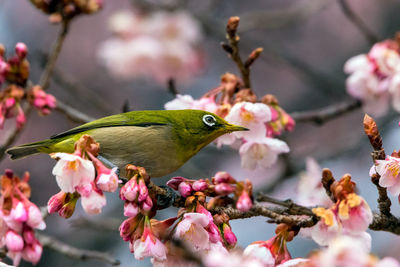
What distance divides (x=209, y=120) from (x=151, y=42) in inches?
138

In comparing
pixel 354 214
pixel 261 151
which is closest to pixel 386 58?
pixel 261 151

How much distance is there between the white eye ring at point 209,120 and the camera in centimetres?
298

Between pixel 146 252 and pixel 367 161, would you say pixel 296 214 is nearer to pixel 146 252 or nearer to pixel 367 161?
pixel 146 252

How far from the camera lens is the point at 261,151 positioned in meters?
3.10

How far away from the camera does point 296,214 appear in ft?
6.97

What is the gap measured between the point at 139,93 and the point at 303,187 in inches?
199

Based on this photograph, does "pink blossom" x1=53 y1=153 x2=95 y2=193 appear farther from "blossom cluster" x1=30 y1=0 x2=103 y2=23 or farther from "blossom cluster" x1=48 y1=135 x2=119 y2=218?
"blossom cluster" x1=30 y1=0 x2=103 y2=23

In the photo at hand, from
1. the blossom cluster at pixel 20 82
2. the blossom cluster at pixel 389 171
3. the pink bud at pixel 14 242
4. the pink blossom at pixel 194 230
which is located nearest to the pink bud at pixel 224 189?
the pink blossom at pixel 194 230

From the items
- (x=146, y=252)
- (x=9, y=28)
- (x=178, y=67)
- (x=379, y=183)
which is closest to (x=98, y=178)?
(x=146, y=252)

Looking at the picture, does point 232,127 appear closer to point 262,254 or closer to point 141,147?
point 141,147

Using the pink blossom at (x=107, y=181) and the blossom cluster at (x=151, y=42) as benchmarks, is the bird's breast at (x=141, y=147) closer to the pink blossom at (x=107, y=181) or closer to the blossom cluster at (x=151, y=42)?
the pink blossom at (x=107, y=181)

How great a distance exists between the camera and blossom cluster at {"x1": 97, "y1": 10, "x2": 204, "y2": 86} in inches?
248

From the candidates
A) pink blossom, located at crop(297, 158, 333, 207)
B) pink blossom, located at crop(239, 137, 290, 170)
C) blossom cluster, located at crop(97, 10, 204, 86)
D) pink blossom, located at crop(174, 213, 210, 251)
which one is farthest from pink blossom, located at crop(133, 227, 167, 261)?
blossom cluster, located at crop(97, 10, 204, 86)

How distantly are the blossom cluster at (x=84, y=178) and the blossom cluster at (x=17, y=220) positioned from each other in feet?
0.95
